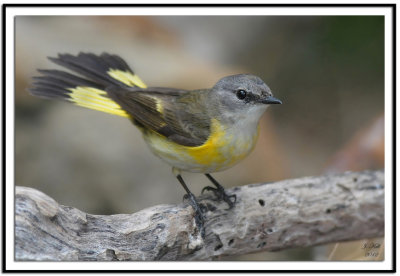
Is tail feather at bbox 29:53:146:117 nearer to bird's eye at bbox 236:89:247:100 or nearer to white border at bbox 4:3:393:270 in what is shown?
white border at bbox 4:3:393:270

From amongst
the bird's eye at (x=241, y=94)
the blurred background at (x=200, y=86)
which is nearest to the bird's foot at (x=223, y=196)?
the blurred background at (x=200, y=86)

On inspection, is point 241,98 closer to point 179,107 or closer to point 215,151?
point 215,151

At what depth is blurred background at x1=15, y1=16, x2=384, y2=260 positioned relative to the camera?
10.4 feet

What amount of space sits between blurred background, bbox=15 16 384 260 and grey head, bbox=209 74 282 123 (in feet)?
2.04

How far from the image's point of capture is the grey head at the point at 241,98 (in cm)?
241

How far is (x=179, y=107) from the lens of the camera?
8.93 ft

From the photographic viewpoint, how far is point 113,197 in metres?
3.38

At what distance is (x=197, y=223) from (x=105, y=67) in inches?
39.9

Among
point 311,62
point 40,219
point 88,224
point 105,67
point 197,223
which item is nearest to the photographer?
point 40,219

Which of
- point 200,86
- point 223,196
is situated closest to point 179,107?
point 223,196
